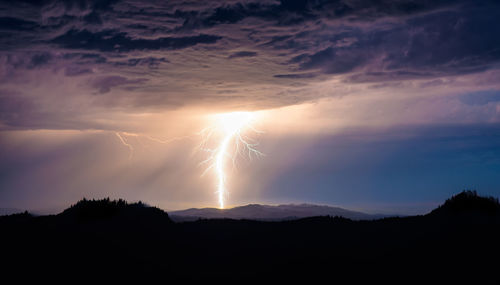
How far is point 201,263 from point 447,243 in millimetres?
6625

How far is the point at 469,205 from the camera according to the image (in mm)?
15648

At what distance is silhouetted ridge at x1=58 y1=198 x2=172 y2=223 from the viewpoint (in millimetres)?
15203

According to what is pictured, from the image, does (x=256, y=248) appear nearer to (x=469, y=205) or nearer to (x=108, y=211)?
(x=108, y=211)

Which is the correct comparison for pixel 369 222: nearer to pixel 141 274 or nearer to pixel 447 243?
pixel 447 243

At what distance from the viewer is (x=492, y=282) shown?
31.4 ft

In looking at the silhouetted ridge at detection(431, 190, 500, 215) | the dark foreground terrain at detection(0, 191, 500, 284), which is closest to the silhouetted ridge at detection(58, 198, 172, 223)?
the dark foreground terrain at detection(0, 191, 500, 284)

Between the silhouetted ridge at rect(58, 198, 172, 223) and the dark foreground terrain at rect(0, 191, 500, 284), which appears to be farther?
the silhouetted ridge at rect(58, 198, 172, 223)

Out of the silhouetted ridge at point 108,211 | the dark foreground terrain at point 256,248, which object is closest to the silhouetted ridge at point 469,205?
the dark foreground terrain at point 256,248

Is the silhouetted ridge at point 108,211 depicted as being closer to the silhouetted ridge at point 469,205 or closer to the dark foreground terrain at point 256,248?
the dark foreground terrain at point 256,248

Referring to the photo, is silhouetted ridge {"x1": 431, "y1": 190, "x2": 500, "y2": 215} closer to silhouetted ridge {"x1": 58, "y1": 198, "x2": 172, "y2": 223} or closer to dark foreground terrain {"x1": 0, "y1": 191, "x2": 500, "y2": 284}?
dark foreground terrain {"x1": 0, "y1": 191, "x2": 500, "y2": 284}

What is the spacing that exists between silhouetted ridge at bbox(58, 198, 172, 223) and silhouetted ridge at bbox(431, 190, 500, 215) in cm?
1006

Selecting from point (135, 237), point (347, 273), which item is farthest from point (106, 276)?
point (347, 273)

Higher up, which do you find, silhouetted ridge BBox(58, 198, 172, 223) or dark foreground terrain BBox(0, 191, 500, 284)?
silhouetted ridge BBox(58, 198, 172, 223)

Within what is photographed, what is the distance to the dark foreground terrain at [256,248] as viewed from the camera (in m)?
10.4
